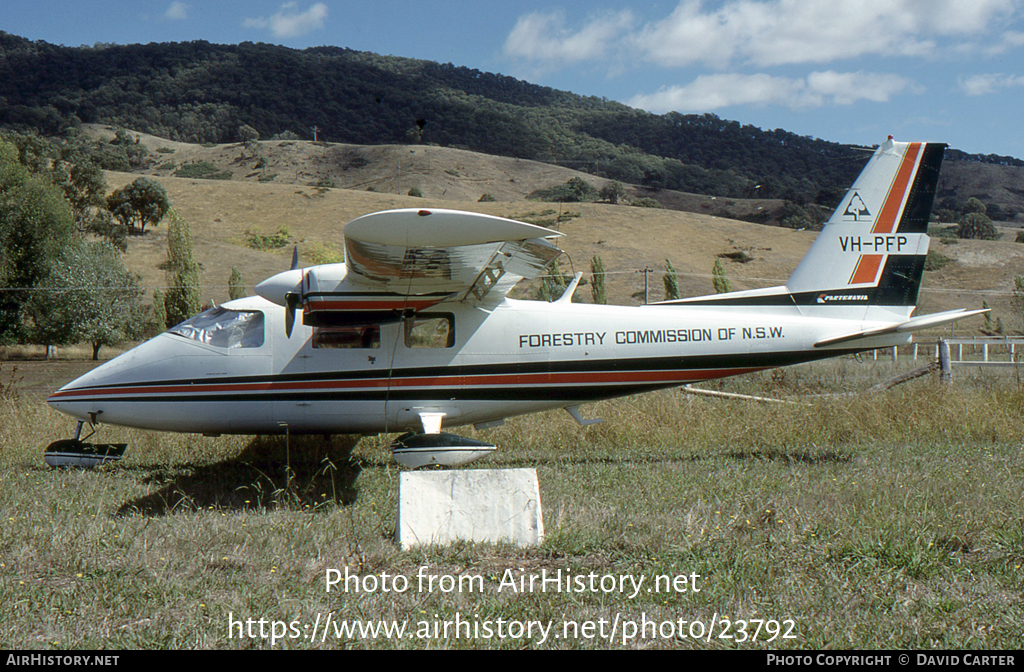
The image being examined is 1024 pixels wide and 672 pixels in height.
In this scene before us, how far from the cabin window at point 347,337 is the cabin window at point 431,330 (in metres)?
0.39

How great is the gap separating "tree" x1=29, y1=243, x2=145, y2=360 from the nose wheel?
3022 cm

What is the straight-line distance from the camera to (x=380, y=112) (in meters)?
125

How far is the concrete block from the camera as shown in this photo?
5.25m

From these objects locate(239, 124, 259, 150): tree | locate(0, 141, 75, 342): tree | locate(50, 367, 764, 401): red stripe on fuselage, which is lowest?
locate(50, 367, 764, 401): red stripe on fuselage

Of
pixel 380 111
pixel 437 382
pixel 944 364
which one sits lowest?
pixel 944 364

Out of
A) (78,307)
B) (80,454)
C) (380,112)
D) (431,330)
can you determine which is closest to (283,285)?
(431,330)

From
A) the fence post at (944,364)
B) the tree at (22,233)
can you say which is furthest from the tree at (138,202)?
the fence post at (944,364)

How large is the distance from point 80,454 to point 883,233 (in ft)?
33.9

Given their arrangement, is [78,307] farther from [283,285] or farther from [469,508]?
[469,508]

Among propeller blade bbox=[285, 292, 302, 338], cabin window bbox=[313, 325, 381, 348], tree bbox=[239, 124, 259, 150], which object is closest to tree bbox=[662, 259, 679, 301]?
cabin window bbox=[313, 325, 381, 348]

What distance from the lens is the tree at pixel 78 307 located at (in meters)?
34.8

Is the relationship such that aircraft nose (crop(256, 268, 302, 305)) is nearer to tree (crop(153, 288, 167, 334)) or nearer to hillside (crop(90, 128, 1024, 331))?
hillside (crop(90, 128, 1024, 331))

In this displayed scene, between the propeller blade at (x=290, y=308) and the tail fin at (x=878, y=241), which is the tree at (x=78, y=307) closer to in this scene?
the propeller blade at (x=290, y=308)

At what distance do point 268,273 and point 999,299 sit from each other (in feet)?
165
